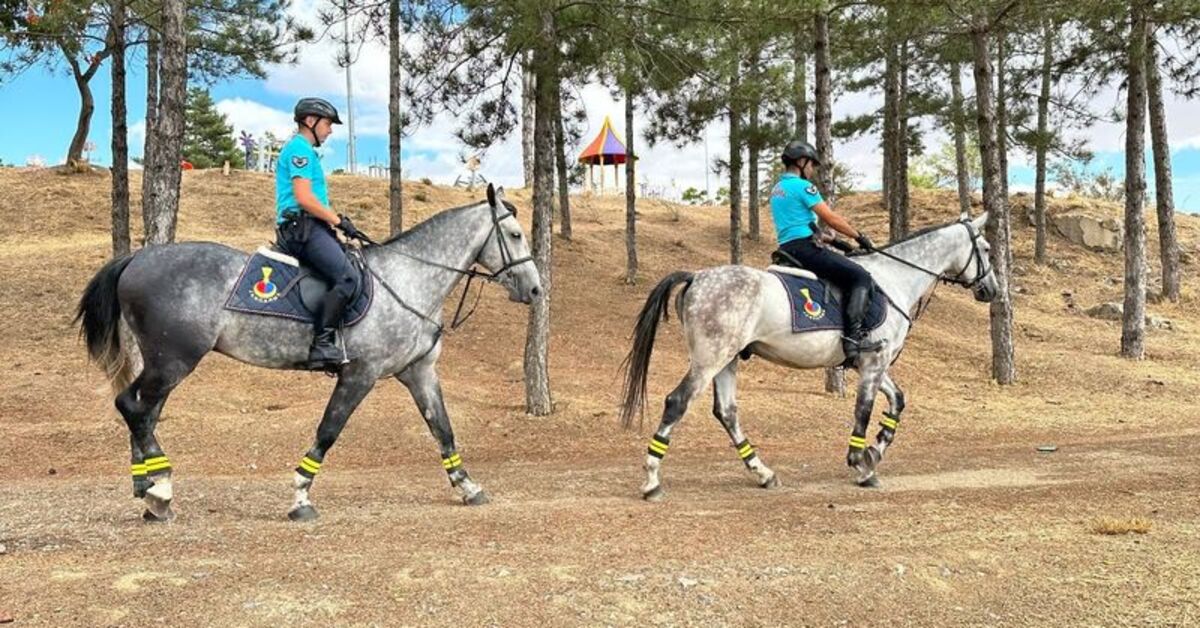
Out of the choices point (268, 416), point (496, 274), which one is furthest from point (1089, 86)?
point (268, 416)

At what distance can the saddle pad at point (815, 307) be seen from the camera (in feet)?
24.7

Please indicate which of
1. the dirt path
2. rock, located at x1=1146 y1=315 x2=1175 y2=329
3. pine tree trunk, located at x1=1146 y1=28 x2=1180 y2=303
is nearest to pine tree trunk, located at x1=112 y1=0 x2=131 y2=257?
the dirt path

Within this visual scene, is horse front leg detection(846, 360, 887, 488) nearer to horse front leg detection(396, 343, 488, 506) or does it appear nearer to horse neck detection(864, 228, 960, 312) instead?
horse neck detection(864, 228, 960, 312)

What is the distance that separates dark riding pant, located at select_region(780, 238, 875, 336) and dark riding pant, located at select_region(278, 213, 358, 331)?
162 inches

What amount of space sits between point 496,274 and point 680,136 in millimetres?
9359

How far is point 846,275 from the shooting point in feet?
25.2

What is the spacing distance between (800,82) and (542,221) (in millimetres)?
7655

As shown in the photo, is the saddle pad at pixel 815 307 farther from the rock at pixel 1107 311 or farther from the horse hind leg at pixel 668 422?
the rock at pixel 1107 311

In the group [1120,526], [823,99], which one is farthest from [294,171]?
[823,99]

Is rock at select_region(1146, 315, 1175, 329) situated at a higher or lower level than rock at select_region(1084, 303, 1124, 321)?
lower

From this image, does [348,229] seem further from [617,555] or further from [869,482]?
[869,482]

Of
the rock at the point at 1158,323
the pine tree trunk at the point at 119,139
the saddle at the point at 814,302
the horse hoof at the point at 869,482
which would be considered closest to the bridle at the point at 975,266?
the saddle at the point at 814,302

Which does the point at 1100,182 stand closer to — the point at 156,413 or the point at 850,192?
the point at 850,192

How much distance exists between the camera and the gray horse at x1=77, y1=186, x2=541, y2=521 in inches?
236
